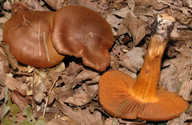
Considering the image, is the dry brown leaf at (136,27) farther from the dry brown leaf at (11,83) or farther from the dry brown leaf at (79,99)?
the dry brown leaf at (11,83)

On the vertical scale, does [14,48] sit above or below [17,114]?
above

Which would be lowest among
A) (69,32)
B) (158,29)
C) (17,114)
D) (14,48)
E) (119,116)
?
(17,114)

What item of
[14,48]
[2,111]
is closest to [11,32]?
[14,48]

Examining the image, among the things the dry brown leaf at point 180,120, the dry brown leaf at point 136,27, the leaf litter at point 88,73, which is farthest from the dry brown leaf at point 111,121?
the dry brown leaf at point 136,27

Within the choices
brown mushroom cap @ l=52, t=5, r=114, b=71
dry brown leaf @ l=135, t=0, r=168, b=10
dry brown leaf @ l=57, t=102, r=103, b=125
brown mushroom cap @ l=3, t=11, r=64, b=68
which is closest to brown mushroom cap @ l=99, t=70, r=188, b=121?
dry brown leaf @ l=57, t=102, r=103, b=125

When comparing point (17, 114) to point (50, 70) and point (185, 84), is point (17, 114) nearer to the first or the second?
point (50, 70)
